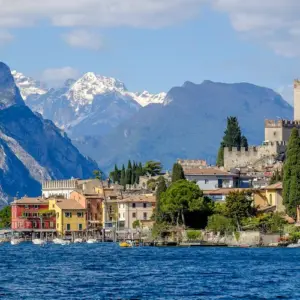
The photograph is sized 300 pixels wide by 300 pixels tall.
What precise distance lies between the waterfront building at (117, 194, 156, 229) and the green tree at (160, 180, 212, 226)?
21400 mm

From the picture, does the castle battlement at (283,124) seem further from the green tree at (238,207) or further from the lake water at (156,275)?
the lake water at (156,275)

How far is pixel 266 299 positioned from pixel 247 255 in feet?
112

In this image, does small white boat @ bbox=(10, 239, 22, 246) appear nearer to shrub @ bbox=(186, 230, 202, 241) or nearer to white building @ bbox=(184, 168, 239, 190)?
white building @ bbox=(184, 168, 239, 190)

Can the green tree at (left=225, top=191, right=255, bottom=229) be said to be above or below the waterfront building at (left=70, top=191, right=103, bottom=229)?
below

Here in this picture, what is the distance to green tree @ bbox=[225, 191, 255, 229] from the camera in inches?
4574

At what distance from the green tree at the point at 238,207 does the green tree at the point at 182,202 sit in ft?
11.5

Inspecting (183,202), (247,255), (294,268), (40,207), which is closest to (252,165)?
(40,207)

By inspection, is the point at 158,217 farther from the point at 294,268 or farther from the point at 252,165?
the point at 294,268

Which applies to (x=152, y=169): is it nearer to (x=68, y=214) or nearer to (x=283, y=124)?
(x=68, y=214)

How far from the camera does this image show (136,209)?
14662 cm

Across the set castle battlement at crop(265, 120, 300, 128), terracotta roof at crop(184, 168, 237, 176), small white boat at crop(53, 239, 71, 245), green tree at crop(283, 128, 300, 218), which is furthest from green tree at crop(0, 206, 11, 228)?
green tree at crop(283, 128, 300, 218)

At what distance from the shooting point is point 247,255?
312ft

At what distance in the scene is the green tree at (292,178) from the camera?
369 feet

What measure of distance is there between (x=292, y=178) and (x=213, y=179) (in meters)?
35.2
